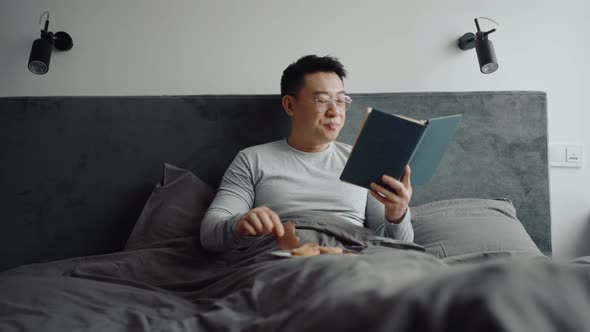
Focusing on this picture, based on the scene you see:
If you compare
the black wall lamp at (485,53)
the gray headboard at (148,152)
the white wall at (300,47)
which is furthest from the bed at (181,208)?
the white wall at (300,47)

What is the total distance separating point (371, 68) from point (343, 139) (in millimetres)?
374

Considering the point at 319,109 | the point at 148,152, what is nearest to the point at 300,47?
the point at 319,109

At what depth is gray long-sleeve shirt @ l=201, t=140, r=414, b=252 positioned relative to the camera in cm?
149

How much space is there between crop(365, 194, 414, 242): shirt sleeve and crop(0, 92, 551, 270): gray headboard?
25 centimetres

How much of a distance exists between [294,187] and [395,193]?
0.37 meters

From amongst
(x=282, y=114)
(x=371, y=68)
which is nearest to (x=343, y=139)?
(x=282, y=114)

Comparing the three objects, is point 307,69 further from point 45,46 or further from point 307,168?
point 45,46

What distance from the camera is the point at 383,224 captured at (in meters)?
1.48

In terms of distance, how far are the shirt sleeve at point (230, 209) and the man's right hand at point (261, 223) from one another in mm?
93

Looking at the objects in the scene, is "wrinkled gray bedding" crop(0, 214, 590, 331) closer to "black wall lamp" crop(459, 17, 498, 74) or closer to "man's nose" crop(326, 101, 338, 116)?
"man's nose" crop(326, 101, 338, 116)

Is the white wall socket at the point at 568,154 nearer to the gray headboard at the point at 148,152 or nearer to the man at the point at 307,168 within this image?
the gray headboard at the point at 148,152

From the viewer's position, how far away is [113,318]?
0.93m

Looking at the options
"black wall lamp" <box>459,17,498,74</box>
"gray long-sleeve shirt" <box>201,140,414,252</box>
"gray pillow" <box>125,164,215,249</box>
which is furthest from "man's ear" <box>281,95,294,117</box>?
"black wall lamp" <box>459,17,498,74</box>

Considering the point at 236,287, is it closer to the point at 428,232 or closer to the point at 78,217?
the point at 428,232
